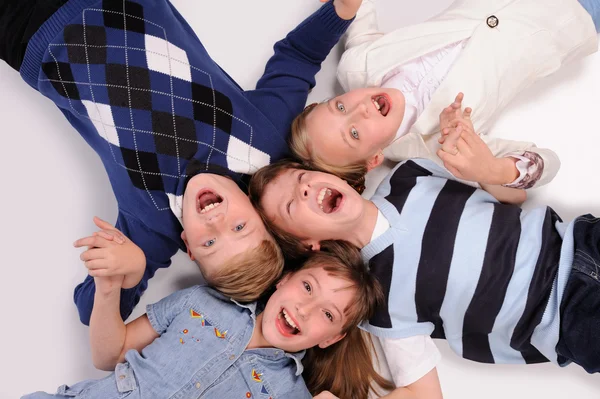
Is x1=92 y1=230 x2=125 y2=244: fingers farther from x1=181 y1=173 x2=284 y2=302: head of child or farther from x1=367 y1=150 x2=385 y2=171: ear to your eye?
x1=367 y1=150 x2=385 y2=171: ear

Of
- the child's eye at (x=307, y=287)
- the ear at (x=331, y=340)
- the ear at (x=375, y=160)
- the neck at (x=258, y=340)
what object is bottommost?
the ear at (x=331, y=340)

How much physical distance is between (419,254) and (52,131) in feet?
2.69

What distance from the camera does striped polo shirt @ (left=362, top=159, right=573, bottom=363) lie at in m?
1.10

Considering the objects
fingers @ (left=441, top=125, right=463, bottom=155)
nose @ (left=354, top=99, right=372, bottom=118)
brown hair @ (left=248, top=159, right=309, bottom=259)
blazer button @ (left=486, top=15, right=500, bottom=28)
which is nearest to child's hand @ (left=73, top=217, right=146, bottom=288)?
brown hair @ (left=248, top=159, right=309, bottom=259)

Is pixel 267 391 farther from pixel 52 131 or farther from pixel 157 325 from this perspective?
pixel 52 131

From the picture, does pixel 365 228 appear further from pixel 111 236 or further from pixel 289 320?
pixel 111 236

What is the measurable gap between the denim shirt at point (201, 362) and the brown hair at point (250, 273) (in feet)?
0.10

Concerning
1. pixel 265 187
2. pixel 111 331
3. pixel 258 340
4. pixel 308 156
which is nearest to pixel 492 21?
pixel 308 156

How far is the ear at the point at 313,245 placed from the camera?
1137 millimetres

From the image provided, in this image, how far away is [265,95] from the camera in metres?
1.22

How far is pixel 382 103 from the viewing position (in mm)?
1141

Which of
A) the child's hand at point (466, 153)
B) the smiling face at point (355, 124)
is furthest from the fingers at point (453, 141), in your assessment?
the smiling face at point (355, 124)

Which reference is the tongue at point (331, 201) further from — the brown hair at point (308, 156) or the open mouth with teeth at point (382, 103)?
the open mouth with teeth at point (382, 103)

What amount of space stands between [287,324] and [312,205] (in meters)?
0.22
